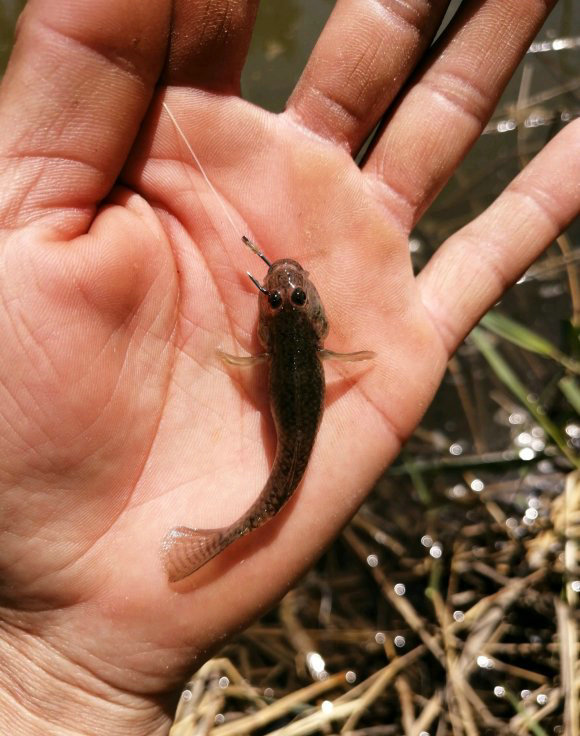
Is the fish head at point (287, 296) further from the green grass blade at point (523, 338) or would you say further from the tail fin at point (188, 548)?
the green grass blade at point (523, 338)

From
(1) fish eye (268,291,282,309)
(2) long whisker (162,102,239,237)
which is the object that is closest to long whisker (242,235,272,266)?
(2) long whisker (162,102,239,237)

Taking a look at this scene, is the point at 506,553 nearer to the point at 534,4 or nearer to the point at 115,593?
the point at 115,593

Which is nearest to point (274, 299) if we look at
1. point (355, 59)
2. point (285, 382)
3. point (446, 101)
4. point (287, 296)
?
point (287, 296)

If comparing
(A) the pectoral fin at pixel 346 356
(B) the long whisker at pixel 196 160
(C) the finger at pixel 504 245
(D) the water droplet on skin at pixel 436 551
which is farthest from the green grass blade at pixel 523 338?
(B) the long whisker at pixel 196 160

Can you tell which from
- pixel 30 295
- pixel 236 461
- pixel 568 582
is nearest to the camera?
pixel 30 295

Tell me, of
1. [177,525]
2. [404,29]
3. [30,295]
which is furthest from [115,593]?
[404,29]

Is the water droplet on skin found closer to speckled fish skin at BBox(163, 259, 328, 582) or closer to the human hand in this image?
the human hand

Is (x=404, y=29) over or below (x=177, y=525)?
over

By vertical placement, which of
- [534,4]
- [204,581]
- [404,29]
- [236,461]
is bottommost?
[204,581]
